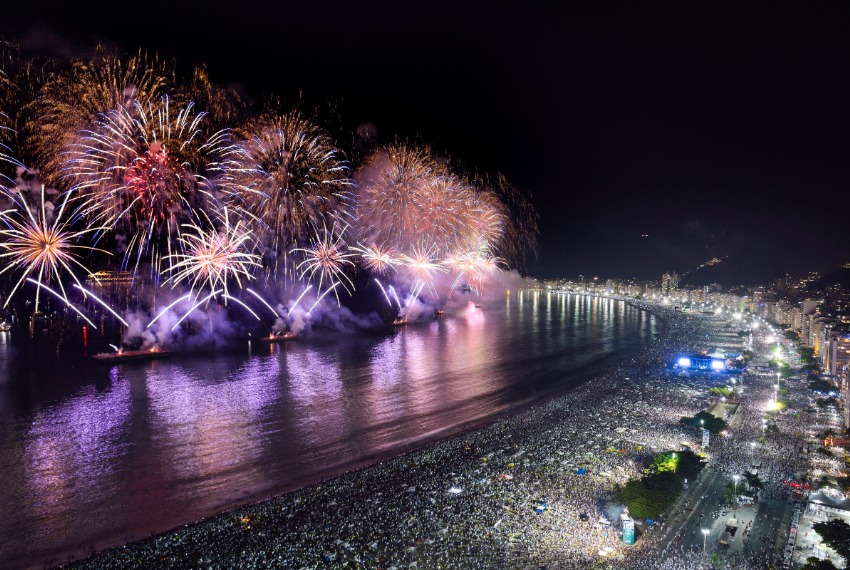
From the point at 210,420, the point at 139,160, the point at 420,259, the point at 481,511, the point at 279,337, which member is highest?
the point at 139,160

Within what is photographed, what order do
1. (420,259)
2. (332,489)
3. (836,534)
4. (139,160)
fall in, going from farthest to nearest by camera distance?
(420,259) → (139,160) → (332,489) → (836,534)

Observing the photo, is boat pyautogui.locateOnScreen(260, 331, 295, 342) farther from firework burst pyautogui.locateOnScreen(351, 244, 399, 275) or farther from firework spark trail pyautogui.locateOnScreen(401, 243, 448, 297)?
firework spark trail pyautogui.locateOnScreen(401, 243, 448, 297)

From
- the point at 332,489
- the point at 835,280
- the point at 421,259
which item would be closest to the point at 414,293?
the point at 421,259

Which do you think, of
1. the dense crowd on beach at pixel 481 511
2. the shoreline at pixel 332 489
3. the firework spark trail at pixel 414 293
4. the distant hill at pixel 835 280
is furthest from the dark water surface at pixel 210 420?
the distant hill at pixel 835 280

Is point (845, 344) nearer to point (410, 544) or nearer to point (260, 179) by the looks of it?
point (410, 544)

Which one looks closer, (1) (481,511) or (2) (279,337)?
(1) (481,511)

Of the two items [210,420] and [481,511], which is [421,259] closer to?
[210,420]

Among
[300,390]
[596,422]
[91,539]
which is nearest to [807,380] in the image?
[596,422]
